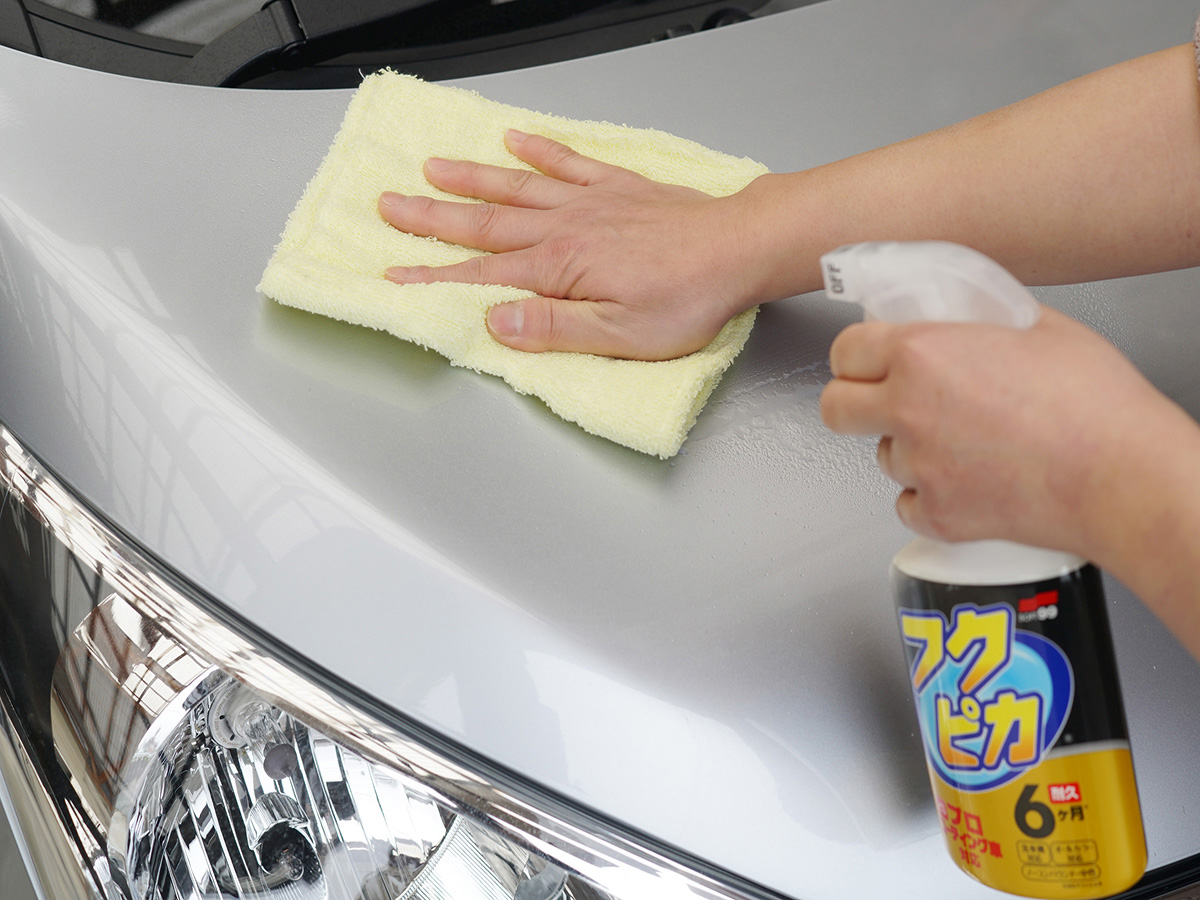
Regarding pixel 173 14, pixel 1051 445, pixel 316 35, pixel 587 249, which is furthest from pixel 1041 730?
pixel 173 14

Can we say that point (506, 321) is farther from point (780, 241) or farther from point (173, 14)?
point (173, 14)

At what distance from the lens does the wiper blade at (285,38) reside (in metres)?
0.76

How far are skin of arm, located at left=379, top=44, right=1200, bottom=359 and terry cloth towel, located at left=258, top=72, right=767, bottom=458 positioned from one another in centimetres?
2

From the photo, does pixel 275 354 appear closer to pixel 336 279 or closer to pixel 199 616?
pixel 336 279

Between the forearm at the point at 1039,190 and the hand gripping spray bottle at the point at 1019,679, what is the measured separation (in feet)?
0.74

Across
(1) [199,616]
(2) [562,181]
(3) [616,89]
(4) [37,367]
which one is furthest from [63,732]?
(3) [616,89]

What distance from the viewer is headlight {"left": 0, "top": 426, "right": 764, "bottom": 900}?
1.59 ft

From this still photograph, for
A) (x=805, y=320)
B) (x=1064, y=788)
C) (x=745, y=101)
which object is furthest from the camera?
(x=745, y=101)

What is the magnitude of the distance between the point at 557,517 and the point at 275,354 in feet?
0.70

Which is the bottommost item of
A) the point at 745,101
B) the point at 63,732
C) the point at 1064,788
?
the point at 1064,788

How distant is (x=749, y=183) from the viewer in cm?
70

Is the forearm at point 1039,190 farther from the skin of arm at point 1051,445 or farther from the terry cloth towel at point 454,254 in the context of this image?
the skin of arm at point 1051,445

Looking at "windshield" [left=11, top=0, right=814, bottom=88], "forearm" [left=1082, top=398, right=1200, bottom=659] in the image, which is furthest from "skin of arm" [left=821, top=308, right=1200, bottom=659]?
"windshield" [left=11, top=0, right=814, bottom=88]

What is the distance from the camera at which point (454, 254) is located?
0.69m
